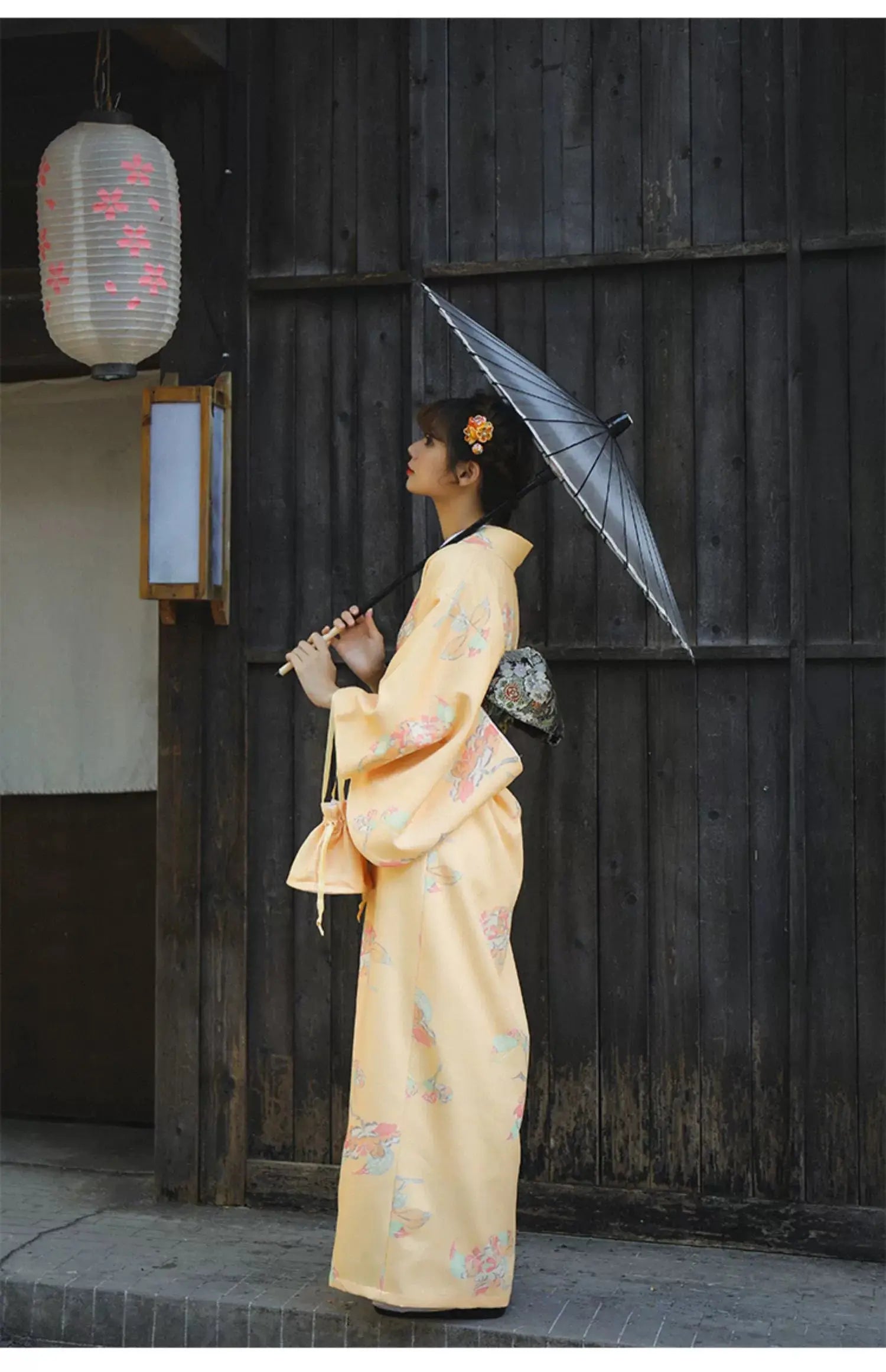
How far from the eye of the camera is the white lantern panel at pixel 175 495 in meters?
5.23

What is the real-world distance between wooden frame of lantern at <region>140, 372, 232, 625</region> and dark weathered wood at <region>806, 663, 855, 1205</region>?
6.87 ft

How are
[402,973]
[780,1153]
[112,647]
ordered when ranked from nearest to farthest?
[402,973] < [780,1153] < [112,647]

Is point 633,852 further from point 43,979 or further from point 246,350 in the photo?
point 43,979

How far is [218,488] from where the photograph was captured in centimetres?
535

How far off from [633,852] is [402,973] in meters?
1.19

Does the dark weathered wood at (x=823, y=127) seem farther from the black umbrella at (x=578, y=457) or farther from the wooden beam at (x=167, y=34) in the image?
the wooden beam at (x=167, y=34)

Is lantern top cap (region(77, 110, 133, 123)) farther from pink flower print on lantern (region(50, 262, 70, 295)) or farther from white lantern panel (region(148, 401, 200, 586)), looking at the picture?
white lantern panel (region(148, 401, 200, 586))

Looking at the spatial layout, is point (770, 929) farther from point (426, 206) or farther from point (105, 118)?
point (105, 118)

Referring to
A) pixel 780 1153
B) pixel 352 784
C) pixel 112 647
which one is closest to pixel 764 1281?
pixel 780 1153

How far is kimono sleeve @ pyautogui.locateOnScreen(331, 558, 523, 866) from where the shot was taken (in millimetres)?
4090

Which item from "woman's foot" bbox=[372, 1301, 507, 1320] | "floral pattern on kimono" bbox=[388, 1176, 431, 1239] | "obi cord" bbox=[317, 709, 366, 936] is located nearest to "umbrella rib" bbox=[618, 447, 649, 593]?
"obi cord" bbox=[317, 709, 366, 936]

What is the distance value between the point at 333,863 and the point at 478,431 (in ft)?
4.17

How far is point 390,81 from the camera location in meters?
5.32

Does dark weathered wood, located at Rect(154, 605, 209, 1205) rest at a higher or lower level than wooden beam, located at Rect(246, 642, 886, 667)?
lower
